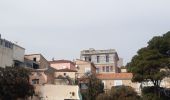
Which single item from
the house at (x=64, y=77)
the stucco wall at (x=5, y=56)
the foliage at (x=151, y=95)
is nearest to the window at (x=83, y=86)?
the house at (x=64, y=77)

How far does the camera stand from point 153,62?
195 feet

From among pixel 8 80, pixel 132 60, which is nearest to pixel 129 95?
pixel 132 60

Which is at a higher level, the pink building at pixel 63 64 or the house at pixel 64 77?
the pink building at pixel 63 64

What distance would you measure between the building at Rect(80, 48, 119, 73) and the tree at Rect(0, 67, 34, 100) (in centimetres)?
4877

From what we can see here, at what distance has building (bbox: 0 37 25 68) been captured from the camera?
6890cm

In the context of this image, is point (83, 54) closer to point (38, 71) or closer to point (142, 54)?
point (38, 71)

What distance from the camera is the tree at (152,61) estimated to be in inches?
2337

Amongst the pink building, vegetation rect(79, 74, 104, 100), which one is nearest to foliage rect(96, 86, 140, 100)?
vegetation rect(79, 74, 104, 100)

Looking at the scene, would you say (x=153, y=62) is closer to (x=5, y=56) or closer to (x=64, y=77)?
(x=5, y=56)

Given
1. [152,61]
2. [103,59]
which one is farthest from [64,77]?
[103,59]

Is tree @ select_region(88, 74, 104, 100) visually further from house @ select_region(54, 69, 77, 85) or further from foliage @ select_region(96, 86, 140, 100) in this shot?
foliage @ select_region(96, 86, 140, 100)

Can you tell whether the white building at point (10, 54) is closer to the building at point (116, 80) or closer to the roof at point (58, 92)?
the roof at point (58, 92)

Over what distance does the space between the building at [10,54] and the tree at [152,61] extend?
66.6 ft

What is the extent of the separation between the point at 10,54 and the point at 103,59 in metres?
41.8
